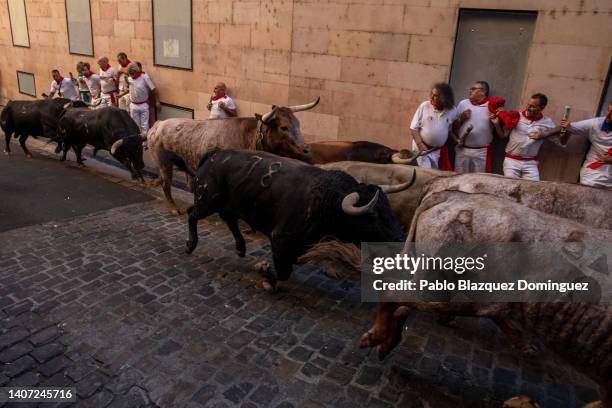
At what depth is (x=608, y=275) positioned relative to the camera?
260 cm

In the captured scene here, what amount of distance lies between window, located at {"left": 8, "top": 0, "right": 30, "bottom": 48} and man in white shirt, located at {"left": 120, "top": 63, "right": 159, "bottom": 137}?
8877mm

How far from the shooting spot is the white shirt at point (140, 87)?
11716mm

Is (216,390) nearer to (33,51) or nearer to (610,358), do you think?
(610,358)

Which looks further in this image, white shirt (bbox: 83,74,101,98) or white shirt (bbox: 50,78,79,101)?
white shirt (bbox: 50,78,79,101)

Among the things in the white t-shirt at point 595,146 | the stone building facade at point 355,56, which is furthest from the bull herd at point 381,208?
the white t-shirt at point 595,146

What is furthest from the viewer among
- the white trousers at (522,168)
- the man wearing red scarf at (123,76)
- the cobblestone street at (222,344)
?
the man wearing red scarf at (123,76)

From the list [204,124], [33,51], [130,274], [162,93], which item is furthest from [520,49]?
[33,51]

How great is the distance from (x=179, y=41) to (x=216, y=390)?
10192mm

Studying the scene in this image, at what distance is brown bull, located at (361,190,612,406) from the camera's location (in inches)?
106

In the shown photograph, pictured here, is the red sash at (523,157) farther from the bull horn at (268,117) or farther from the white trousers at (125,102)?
the white trousers at (125,102)

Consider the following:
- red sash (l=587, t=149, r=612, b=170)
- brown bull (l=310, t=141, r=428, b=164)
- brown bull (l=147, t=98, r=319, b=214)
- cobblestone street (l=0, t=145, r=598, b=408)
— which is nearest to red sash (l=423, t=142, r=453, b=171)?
brown bull (l=310, t=141, r=428, b=164)

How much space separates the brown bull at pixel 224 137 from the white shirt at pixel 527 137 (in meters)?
3.27

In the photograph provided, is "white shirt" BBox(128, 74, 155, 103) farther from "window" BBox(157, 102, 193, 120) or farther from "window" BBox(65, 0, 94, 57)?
"window" BBox(65, 0, 94, 57)

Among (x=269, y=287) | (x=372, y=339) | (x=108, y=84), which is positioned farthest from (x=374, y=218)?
(x=108, y=84)
